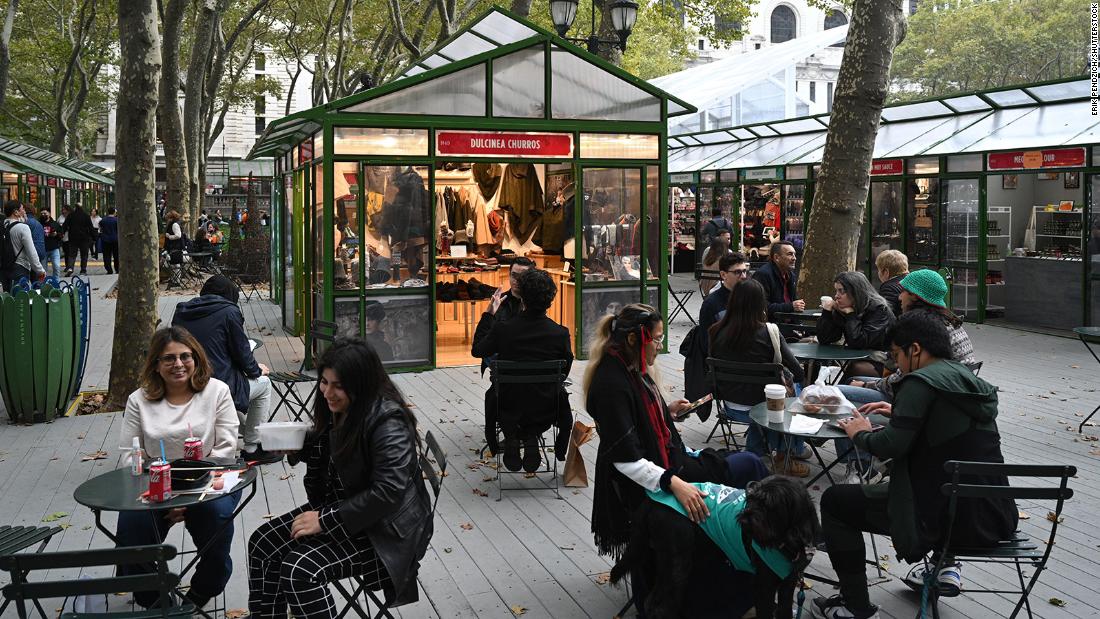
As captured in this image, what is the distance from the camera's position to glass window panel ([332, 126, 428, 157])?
35.8 ft

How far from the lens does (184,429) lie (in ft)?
16.7

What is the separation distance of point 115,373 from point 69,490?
8.55 ft

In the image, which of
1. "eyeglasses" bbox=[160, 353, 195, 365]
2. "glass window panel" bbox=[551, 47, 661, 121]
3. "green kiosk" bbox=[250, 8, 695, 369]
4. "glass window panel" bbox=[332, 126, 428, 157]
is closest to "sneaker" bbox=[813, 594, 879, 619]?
"eyeglasses" bbox=[160, 353, 195, 365]

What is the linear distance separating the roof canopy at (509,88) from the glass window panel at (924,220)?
611 centimetres

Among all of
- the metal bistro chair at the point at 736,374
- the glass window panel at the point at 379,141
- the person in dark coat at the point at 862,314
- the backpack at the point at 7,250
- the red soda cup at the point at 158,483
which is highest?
the glass window panel at the point at 379,141

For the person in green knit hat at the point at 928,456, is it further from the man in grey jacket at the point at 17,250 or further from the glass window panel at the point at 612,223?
the man in grey jacket at the point at 17,250

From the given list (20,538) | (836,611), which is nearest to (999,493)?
(836,611)

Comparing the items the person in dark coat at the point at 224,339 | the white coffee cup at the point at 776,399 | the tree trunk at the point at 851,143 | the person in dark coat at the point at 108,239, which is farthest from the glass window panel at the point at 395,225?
the person in dark coat at the point at 108,239

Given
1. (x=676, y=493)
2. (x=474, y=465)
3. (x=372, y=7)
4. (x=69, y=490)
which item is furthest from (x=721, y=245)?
(x=372, y=7)

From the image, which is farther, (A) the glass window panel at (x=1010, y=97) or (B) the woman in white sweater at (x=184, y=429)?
(A) the glass window panel at (x=1010, y=97)

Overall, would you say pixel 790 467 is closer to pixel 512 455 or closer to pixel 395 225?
pixel 512 455

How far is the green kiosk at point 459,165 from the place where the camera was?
11.1m

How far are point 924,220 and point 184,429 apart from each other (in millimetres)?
14505

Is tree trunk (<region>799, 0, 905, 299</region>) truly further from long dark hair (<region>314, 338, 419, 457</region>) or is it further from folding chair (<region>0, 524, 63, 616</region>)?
folding chair (<region>0, 524, 63, 616</region>)
